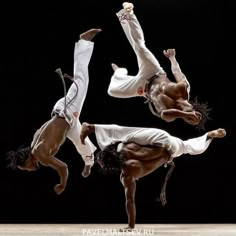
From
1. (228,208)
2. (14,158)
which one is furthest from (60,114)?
(228,208)

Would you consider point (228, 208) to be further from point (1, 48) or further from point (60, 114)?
point (1, 48)

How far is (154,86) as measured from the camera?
13.4 ft

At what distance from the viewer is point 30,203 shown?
6281mm

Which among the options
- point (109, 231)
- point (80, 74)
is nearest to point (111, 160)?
point (109, 231)

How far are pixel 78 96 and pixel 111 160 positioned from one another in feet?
3.27

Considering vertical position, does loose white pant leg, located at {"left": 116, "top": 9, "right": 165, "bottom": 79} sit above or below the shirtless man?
above

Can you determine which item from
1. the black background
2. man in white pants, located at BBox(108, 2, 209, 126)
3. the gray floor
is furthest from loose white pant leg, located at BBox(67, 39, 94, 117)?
the black background

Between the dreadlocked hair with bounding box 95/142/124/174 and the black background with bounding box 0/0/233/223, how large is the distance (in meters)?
2.31

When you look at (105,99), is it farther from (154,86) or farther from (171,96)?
(171,96)

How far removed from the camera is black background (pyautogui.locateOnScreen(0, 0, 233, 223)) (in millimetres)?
6234

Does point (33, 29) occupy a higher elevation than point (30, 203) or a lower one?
higher

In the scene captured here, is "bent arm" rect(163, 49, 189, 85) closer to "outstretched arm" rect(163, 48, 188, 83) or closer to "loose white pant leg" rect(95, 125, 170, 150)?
"outstretched arm" rect(163, 48, 188, 83)

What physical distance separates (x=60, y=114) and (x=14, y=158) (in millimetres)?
530

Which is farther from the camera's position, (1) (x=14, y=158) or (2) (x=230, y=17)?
(2) (x=230, y=17)
